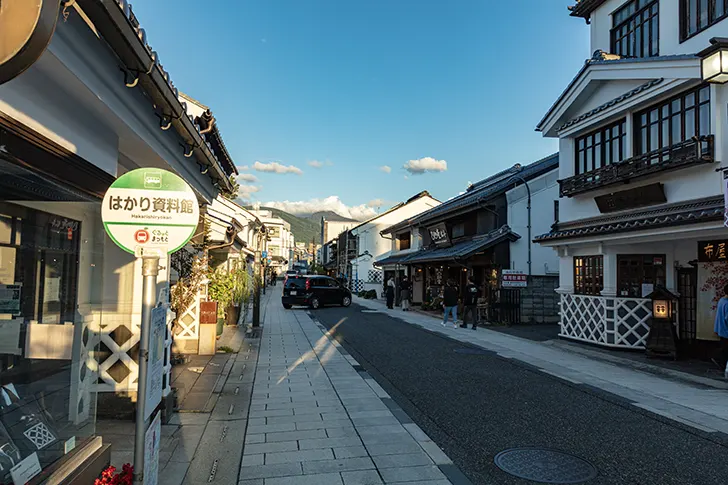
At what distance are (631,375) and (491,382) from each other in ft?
10.4

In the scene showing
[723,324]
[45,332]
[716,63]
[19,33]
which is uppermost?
[716,63]

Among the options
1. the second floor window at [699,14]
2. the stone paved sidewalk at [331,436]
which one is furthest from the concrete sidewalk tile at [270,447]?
the second floor window at [699,14]

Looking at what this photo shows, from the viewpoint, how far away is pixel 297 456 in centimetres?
516

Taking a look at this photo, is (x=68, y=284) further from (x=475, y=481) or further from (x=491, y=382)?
(x=491, y=382)

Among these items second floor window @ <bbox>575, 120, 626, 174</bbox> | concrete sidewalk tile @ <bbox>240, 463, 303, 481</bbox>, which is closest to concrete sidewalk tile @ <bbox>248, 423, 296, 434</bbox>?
concrete sidewalk tile @ <bbox>240, 463, 303, 481</bbox>

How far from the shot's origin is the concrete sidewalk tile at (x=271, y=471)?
Answer: 4.65 m

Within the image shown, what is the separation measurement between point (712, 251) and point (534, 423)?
7.02 metres

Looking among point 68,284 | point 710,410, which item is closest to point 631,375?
point 710,410

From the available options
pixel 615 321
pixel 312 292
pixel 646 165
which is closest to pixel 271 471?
pixel 615 321

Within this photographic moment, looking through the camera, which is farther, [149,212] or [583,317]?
[583,317]

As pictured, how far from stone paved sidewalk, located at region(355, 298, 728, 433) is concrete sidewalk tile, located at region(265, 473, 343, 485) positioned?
4.84 meters

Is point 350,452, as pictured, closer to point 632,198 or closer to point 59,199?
point 59,199

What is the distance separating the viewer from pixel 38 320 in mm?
3562

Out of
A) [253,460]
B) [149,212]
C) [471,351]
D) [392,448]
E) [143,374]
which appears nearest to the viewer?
[143,374]
